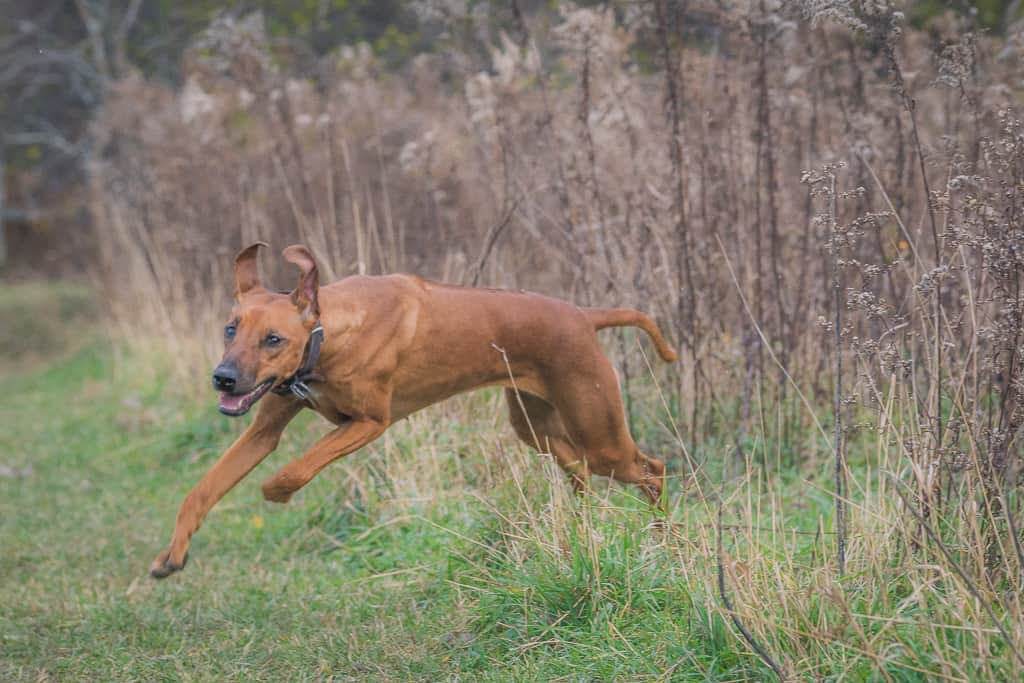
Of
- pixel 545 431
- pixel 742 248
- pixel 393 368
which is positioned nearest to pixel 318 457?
pixel 393 368

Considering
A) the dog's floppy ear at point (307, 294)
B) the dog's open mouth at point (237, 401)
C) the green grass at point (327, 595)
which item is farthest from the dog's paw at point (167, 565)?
the dog's floppy ear at point (307, 294)

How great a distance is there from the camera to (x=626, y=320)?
4992 millimetres

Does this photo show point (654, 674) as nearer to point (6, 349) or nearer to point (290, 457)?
point (290, 457)

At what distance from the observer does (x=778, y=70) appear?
22.5 feet

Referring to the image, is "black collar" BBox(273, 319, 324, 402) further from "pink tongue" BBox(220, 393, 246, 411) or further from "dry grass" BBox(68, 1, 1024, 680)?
"dry grass" BBox(68, 1, 1024, 680)

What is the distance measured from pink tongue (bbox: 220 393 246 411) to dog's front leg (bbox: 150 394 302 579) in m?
0.40

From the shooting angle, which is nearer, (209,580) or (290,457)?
(209,580)

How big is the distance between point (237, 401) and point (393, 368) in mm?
745

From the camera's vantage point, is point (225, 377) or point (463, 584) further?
point (463, 584)

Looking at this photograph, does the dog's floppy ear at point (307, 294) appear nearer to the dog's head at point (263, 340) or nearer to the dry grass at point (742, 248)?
the dog's head at point (263, 340)

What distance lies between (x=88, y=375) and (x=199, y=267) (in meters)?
3.56

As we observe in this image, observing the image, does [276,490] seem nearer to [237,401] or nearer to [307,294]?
[237,401]

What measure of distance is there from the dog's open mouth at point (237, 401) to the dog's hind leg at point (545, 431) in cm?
131

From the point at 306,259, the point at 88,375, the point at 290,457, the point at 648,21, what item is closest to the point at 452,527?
the point at 306,259
